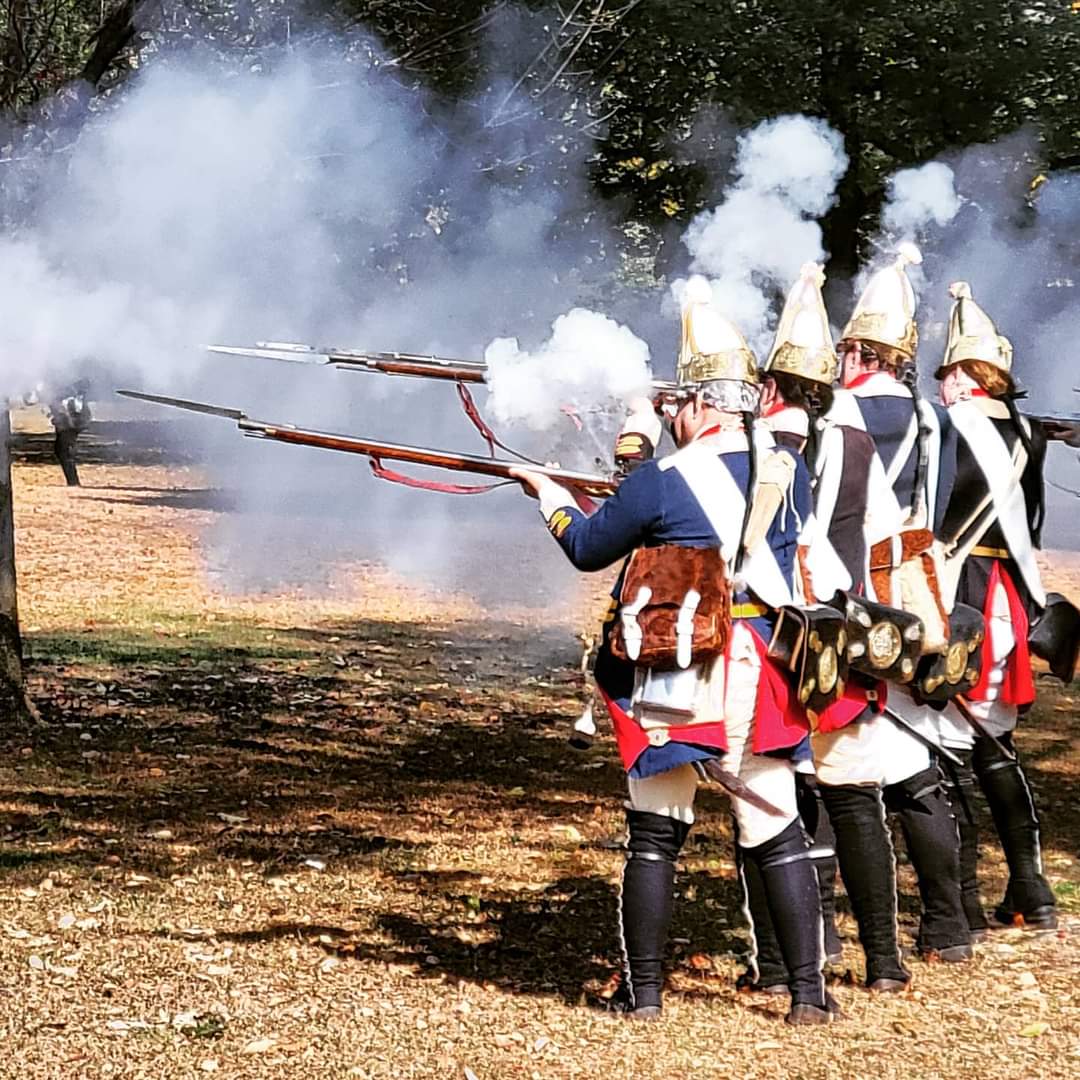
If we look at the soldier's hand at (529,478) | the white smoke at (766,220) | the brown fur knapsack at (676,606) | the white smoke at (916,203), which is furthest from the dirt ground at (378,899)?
the white smoke at (916,203)

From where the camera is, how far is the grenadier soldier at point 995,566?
6.64 m

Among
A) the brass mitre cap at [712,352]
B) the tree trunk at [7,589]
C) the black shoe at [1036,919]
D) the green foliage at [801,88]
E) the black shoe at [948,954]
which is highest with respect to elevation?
the green foliage at [801,88]

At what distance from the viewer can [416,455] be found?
5.95m

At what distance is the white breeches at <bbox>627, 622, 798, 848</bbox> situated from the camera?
546cm

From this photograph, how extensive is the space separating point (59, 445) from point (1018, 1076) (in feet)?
78.7

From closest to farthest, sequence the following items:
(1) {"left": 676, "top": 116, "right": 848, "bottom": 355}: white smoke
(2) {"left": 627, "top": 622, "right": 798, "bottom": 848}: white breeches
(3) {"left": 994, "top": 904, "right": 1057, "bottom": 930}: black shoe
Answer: (2) {"left": 627, "top": 622, "right": 798, "bottom": 848}: white breeches, (3) {"left": 994, "top": 904, "right": 1057, "bottom": 930}: black shoe, (1) {"left": 676, "top": 116, "right": 848, "bottom": 355}: white smoke

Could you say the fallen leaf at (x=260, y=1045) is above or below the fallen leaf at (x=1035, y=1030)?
below

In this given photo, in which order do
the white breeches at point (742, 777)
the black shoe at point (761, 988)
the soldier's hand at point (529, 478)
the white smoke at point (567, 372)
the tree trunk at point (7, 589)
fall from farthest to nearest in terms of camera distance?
the tree trunk at point (7, 589), the white smoke at point (567, 372), the black shoe at point (761, 988), the soldier's hand at point (529, 478), the white breeches at point (742, 777)

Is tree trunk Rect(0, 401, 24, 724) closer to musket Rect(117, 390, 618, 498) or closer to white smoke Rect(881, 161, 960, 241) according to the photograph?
musket Rect(117, 390, 618, 498)

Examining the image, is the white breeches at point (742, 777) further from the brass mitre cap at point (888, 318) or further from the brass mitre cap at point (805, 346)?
the brass mitre cap at point (888, 318)

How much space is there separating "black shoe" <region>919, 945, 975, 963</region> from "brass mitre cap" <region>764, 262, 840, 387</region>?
2067 millimetres

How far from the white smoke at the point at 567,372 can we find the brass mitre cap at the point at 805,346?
125 cm

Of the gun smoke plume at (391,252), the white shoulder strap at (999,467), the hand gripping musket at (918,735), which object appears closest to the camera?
the hand gripping musket at (918,735)

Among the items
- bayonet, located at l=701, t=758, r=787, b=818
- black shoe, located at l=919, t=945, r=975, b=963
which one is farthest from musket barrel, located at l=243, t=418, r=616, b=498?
black shoe, located at l=919, t=945, r=975, b=963
